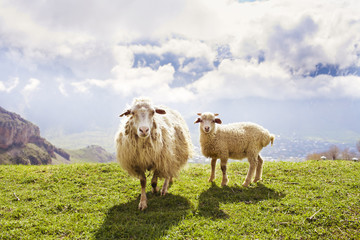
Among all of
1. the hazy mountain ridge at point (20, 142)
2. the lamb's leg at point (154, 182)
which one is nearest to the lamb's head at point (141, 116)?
the lamb's leg at point (154, 182)

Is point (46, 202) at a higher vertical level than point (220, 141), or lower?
lower

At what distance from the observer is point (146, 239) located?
217 inches

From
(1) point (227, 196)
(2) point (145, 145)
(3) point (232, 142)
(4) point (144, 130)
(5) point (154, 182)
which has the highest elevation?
(4) point (144, 130)

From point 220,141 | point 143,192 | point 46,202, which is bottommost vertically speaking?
point 46,202

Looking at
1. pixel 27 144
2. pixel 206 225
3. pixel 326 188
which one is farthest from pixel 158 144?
pixel 27 144

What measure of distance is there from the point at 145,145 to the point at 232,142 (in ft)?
14.5

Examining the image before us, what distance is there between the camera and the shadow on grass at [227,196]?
23.0 feet

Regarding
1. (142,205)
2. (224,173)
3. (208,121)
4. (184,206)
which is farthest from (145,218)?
(208,121)

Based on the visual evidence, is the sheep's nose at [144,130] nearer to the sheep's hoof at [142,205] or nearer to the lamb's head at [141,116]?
the lamb's head at [141,116]

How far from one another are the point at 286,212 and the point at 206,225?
8.18 ft

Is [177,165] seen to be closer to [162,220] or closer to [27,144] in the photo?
[162,220]

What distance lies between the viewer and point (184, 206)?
748 cm

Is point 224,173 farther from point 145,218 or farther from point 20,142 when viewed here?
point 20,142

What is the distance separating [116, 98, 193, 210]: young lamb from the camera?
7.30 metres
